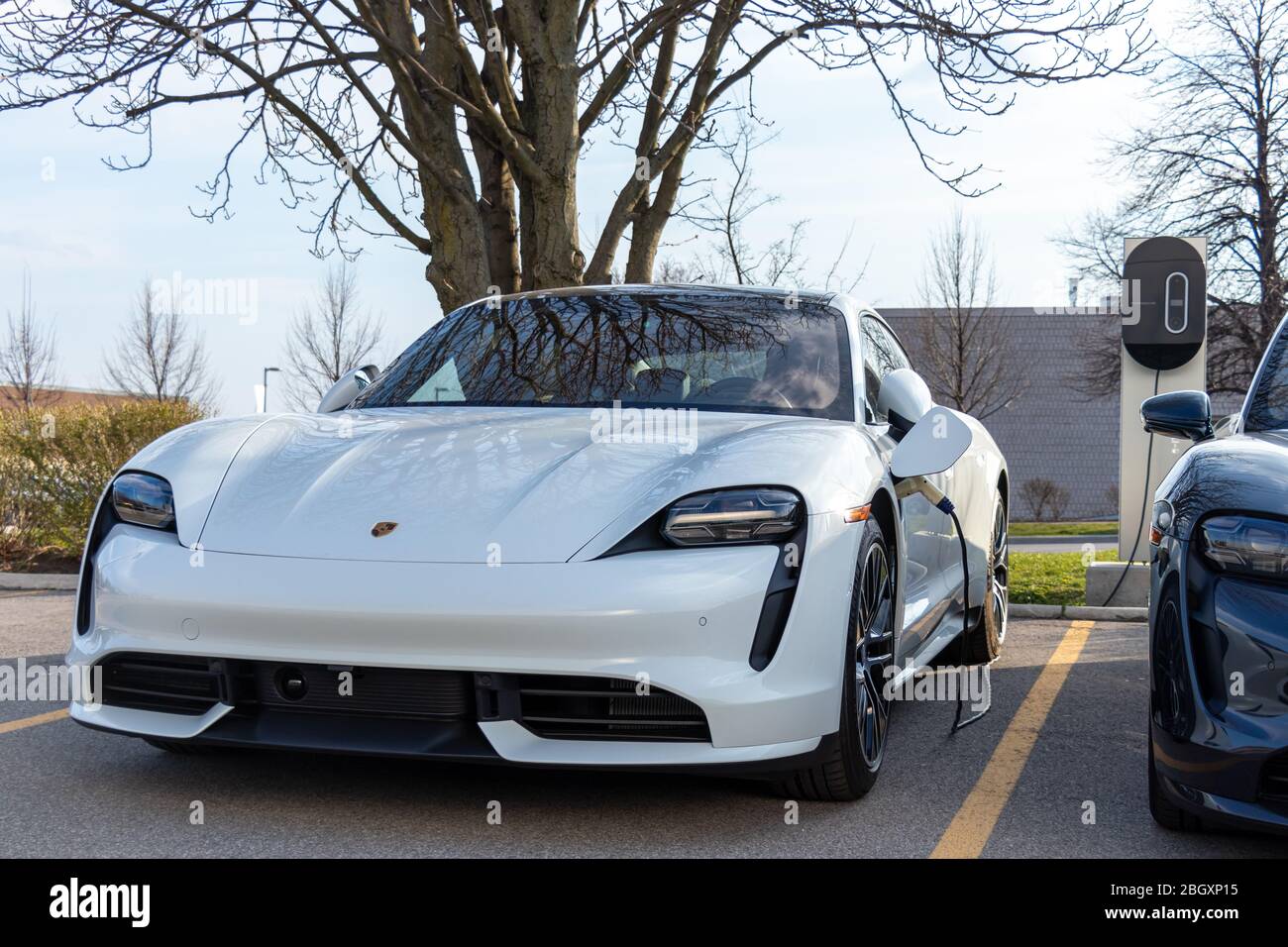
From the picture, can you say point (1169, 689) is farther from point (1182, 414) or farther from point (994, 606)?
point (994, 606)

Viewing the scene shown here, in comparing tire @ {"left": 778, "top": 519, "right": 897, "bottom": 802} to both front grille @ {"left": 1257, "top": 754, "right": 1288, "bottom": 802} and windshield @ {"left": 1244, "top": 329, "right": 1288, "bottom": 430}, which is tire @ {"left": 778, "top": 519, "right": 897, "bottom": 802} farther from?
windshield @ {"left": 1244, "top": 329, "right": 1288, "bottom": 430}

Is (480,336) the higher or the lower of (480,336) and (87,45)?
the lower

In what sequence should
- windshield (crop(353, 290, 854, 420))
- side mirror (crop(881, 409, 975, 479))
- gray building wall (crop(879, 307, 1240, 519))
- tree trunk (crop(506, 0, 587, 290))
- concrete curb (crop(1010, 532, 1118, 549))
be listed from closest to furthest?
side mirror (crop(881, 409, 975, 479))
windshield (crop(353, 290, 854, 420))
tree trunk (crop(506, 0, 587, 290))
concrete curb (crop(1010, 532, 1118, 549))
gray building wall (crop(879, 307, 1240, 519))

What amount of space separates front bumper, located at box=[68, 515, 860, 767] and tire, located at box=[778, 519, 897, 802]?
14 cm

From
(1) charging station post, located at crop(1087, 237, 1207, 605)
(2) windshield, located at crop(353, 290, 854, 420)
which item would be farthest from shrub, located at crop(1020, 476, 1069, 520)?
(2) windshield, located at crop(353, 290, 854, 420)

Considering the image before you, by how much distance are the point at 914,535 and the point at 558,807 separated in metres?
1.60

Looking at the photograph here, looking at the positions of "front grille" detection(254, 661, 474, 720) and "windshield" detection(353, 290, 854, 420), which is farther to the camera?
"windshield" detection(353, 290, 854, 420)

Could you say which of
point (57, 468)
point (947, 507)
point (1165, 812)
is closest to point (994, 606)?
point (947, 507)

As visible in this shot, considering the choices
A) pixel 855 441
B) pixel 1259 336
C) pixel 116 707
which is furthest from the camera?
pixel 1259 336

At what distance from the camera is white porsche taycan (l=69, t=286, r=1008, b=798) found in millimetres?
3076

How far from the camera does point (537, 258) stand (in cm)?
916

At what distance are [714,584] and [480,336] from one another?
1.98 metres
